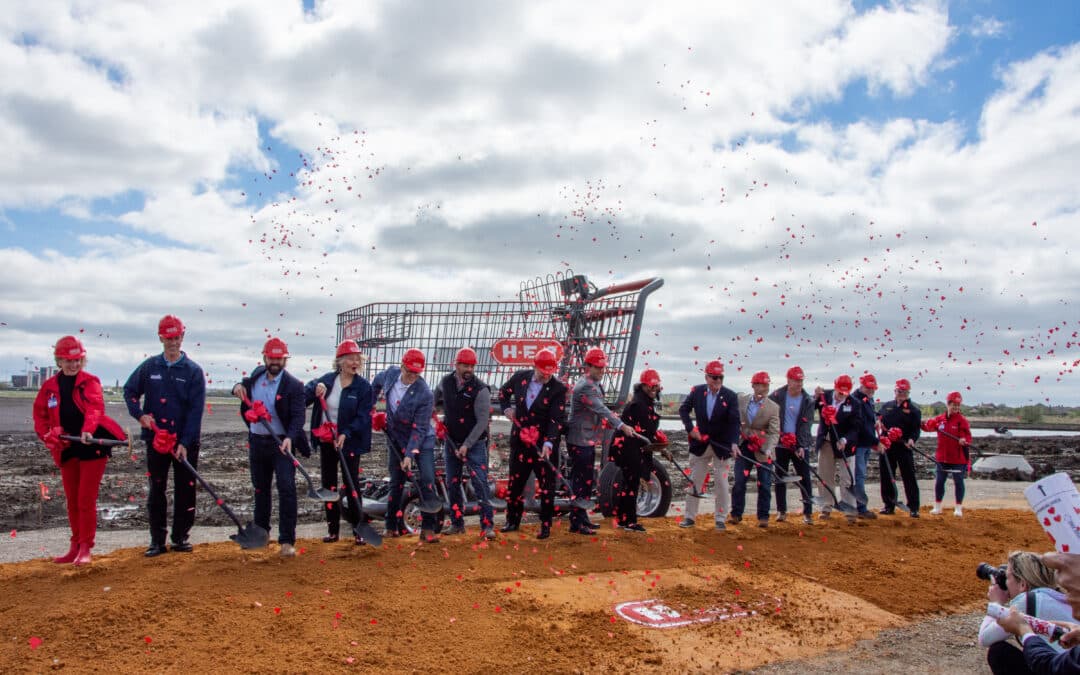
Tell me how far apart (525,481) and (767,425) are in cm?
337

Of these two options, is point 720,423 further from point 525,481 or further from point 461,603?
point 461,603

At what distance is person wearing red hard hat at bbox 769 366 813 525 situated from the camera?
9.96 metres

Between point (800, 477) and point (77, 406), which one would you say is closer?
point (77, 406)

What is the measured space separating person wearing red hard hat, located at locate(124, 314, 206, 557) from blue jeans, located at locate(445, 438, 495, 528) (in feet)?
7.98

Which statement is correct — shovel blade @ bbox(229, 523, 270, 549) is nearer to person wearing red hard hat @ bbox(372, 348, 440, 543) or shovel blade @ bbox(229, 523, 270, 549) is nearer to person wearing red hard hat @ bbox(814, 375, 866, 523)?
person wearing red hard hat @ bbox(372, 348, 440, 543)

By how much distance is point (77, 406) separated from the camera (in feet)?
21.1

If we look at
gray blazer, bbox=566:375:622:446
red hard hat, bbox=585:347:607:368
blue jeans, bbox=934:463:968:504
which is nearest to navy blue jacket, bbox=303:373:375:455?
gray blazer, bbox=566:375:622:446

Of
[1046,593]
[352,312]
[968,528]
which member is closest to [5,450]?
[352,312]

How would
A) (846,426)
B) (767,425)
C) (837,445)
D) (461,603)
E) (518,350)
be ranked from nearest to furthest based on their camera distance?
(461,603) → (767,425) → (518,350) → (837,445) → (846,426)

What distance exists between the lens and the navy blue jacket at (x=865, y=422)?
34.7ft

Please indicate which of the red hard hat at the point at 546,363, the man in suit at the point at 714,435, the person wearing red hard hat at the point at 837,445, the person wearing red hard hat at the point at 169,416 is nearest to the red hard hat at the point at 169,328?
the person wearing red hard hat at the point at 169,416

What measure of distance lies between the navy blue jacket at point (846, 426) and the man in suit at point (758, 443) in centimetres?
110

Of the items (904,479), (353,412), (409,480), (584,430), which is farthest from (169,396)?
(904,479)

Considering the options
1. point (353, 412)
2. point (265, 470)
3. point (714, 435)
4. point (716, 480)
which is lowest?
point (716, 480)
